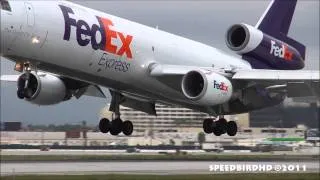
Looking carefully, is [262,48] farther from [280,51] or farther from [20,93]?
[20,93]

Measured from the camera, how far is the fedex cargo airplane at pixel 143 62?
31109mm

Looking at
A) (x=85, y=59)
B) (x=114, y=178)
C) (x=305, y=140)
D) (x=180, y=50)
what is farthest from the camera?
(x=305, y=140)

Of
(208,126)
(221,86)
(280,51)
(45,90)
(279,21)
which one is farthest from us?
(279,21)

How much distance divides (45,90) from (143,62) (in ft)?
17.1

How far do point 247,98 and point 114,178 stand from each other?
2075cm

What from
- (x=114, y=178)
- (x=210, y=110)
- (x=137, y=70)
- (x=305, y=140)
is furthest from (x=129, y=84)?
(x=305, y=140)

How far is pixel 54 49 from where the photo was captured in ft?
103

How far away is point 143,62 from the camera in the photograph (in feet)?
117

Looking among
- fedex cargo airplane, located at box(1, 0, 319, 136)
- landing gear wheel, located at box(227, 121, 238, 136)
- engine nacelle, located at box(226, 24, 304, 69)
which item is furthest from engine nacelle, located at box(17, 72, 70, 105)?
engine nacelle, located at box(226, 24, 304, 69)

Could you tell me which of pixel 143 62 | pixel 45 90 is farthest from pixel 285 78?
pixel 45 90

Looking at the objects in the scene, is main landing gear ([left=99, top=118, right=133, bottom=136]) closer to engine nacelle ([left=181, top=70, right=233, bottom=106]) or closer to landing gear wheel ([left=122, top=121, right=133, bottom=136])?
landing gear wheel ([left=122, top=121, right=133, bottom=136])

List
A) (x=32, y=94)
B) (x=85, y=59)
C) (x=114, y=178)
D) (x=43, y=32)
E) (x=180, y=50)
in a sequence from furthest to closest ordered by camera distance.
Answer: (x=114, y=178) < (x=180, y=50) < (x=32, y=94) < (x=85, y=59) < (x=43, y=32)

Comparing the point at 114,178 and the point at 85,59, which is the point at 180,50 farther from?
the point at 114,178

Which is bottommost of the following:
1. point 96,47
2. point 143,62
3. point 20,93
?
point 20,93
